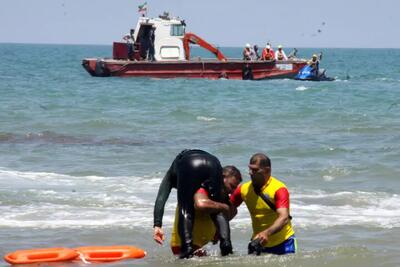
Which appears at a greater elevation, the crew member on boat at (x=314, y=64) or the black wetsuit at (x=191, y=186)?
the black wetsuit at (x=191, y=186)

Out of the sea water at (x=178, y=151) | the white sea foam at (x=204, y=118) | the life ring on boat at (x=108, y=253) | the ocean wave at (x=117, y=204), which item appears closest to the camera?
the life ring on boat at (x=108, y=253)

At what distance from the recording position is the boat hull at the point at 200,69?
37.4 meters

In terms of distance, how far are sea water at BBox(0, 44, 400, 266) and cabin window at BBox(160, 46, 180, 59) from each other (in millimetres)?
1892

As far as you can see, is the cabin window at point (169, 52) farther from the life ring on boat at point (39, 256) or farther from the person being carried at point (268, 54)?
the life ring on boat at point (39, 256)

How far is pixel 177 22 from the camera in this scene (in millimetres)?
37594

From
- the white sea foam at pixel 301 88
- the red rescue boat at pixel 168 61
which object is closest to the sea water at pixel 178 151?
the white sea foam at pixel 301 88

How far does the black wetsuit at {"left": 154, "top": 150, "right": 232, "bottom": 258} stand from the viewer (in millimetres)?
7391

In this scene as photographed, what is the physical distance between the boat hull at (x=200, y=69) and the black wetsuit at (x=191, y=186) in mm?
29576

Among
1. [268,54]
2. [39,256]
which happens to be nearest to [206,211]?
[39,256]

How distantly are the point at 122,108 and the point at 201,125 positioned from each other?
5.54 metres

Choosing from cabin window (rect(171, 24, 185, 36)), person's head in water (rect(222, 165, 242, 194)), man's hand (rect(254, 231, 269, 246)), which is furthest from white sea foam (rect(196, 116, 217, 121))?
man's hand (rect(254, 231, 269, 246))

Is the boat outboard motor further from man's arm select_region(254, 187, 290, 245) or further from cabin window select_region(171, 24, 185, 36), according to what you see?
man's arm select_region(254, 187, 290, 245)

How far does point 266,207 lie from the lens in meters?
7.41

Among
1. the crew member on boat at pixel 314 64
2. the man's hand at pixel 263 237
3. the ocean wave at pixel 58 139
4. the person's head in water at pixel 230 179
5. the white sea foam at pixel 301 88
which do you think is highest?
the person's head in water at pixel 230 179
